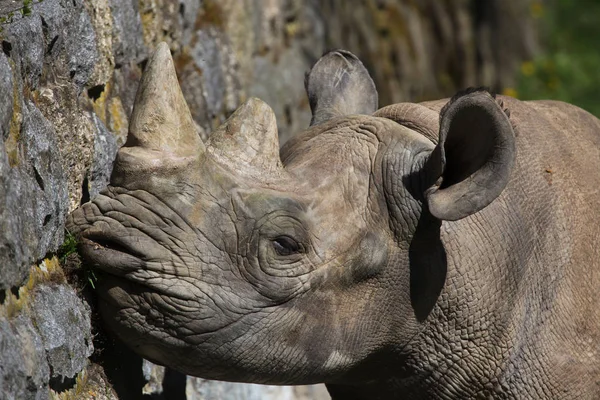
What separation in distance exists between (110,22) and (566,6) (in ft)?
39.0

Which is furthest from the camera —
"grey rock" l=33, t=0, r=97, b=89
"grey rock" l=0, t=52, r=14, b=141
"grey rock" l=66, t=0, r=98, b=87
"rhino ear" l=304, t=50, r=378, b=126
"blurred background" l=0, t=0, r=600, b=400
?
"rhino ear" l=304, t=50, r=378, b=126

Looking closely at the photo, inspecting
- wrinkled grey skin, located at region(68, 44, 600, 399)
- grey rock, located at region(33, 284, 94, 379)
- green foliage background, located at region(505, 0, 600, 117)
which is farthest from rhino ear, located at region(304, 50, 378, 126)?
green foliage background, located at region(505, 0, 600, 117)

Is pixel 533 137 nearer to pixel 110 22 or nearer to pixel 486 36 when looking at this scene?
pixel 110 22

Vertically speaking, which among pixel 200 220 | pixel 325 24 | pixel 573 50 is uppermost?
pixel 200 220

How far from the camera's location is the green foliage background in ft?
46.8

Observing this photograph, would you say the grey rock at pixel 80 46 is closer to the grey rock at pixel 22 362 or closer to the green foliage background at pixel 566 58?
the grey rock at pixel 22 362

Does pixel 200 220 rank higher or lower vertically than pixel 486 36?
higher

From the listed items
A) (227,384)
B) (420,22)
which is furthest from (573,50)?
(227,384)

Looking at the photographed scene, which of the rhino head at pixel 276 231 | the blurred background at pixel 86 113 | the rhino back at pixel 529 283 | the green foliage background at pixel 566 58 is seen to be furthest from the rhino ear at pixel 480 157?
the green foliage background at pixel 566 58

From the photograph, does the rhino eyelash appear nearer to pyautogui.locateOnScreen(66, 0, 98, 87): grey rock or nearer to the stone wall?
the stone wall

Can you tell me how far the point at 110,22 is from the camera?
6246mm

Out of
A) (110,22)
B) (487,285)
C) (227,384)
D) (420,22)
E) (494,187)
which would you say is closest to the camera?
(494,187)

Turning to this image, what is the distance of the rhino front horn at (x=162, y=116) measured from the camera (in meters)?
4.70

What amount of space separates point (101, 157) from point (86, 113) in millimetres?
217
